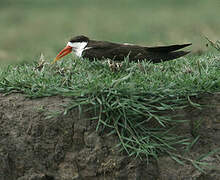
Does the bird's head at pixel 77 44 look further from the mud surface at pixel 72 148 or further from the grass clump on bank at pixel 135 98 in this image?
the mud surface at pixel 72 148

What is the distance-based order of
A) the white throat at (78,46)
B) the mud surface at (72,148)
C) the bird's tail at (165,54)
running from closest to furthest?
1. the mud surface at (72,148)
2. the bird's tail at (165,54)
3. the white throat at (78,46)

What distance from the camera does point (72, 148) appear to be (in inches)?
115

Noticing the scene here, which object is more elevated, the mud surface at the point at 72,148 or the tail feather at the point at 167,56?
the tail feather at the point at 167,56

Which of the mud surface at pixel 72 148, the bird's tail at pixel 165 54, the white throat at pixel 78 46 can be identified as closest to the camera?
the mud surface at pixel 72 148

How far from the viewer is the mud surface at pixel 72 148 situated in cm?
286

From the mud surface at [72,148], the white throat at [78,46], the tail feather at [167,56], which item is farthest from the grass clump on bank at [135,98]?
the white throat at [78,46]

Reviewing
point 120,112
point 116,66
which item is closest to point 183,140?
point 120,112

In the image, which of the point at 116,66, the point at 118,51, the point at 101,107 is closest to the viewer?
the point at 101,107

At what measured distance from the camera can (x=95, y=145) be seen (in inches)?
112

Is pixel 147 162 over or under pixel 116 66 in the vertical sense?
under

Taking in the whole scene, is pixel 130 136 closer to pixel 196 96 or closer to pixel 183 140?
pixel 183 140

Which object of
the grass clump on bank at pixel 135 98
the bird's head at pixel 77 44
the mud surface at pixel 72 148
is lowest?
the mud surface at pixel 72 148

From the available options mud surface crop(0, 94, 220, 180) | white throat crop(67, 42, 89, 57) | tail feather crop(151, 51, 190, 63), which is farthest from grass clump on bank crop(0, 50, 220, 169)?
white throat crop(67, 42, 89, 57)

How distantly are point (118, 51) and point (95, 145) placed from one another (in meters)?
1.27
